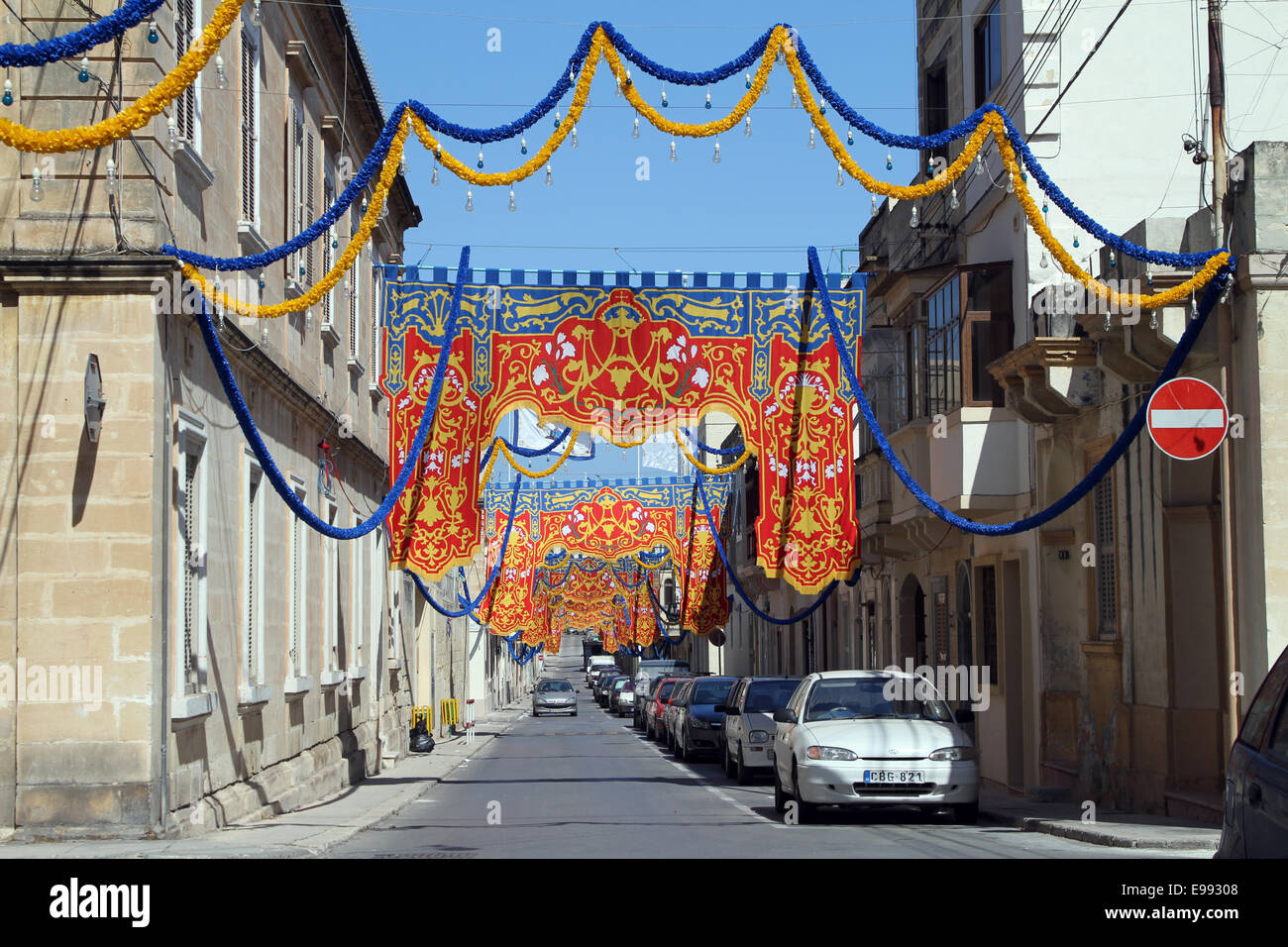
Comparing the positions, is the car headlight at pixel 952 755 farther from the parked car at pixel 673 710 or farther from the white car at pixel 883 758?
the parked car at pixel 673 710

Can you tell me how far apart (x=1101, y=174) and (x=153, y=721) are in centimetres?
1367

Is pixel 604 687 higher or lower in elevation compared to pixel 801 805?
lower

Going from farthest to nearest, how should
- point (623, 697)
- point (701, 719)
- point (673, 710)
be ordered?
point (623, 697) < point (673, 710) < point (701, 719)

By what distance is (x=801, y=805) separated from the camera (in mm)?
16734

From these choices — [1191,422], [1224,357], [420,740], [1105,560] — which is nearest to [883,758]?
[1191,422]

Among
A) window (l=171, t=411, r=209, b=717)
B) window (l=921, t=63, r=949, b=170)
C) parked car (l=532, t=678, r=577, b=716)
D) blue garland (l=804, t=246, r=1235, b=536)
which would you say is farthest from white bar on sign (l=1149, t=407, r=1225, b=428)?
parked car (l=532, t=678, r=577, b=716)

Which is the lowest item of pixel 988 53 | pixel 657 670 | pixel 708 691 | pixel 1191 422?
pixel 657 670

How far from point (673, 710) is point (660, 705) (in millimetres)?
4415

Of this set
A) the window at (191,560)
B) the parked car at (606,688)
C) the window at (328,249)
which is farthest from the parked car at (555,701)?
the window at (191,560)

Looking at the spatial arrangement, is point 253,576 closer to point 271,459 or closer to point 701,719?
point 271,459

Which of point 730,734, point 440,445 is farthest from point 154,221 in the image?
point 730,734

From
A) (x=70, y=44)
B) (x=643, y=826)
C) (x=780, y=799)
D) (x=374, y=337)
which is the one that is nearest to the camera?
(x=70, y=44)

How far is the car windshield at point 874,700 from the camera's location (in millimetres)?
17391

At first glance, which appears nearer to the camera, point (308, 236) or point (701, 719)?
point (308, 236)
